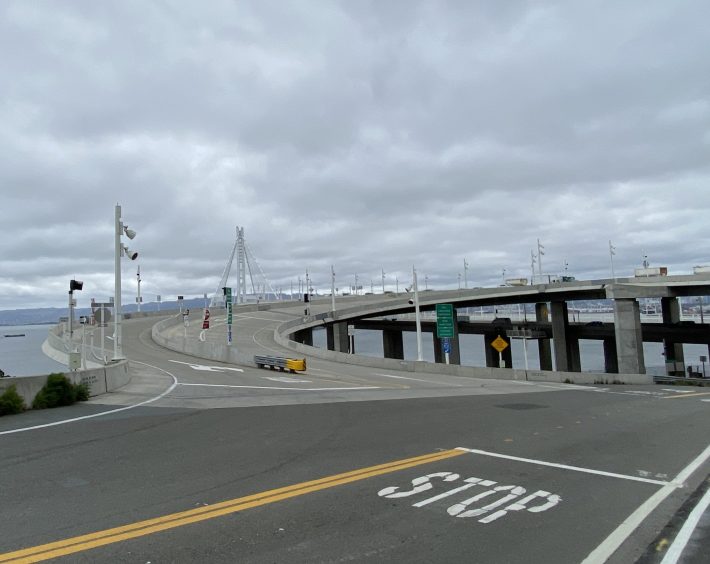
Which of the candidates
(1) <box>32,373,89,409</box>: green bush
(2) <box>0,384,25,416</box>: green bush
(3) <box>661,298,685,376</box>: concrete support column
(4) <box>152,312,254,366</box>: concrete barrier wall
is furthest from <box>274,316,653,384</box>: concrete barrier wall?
(3) <box>661,298,685,376</box>: concrete support column

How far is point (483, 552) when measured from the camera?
14.7 feet

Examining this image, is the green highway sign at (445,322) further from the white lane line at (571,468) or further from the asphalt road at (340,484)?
the white lane line at (571,468)

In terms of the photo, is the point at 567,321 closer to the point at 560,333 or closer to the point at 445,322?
the point at 560,333

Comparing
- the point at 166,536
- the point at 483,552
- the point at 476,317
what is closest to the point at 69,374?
the point at 166,536

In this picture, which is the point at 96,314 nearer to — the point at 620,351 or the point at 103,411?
the point at 103,411

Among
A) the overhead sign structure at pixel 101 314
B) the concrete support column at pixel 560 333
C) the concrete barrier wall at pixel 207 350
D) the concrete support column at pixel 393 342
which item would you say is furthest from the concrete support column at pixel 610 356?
the overhead sign structure at pixel 101 314

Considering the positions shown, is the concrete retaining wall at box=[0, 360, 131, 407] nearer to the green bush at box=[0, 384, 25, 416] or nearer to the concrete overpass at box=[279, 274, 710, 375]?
the green bush at box=[0, 384, 25, 416]

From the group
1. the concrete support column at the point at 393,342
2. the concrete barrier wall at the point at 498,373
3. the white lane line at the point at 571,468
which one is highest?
the white lane line at the point at 571,468

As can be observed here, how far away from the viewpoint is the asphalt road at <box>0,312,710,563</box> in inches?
181

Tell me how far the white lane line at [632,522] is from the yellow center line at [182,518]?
9.27 feet

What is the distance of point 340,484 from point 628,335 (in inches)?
1923

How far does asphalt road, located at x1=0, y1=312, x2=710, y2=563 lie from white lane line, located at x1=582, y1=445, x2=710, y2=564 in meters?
0.02

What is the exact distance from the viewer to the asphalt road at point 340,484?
4.61 m

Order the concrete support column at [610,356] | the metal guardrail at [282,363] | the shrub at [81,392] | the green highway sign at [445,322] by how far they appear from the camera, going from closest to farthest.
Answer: the shrub at [81,392]
the metal guardrail at [282,363]
the green highway sign at [445,322]
the concrete support column at [610,356]
